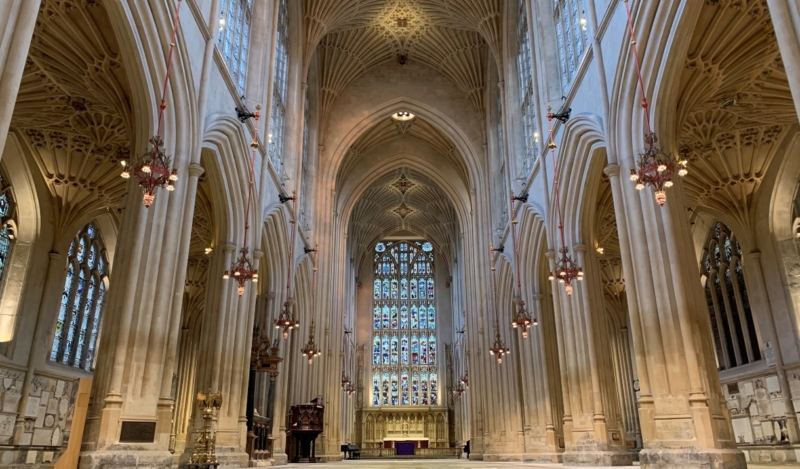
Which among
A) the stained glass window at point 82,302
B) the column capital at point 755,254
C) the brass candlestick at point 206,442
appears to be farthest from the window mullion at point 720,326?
the stained glass window at point 82,302

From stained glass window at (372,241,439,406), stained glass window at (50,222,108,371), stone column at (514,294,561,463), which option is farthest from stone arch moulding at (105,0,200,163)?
stained glass window at (372,241,439,406)

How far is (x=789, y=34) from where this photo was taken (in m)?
6.52

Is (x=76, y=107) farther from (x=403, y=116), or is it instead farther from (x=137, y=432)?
(x=403, y=116)

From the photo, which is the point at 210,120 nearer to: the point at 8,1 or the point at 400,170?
the point at 8,1

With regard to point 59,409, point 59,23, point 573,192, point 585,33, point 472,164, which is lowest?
point 59,409

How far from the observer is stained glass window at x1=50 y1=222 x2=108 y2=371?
64.9ft

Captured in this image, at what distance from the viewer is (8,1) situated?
244 inches

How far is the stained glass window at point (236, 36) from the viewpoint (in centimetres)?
1480

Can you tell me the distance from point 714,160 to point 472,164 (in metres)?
13.5

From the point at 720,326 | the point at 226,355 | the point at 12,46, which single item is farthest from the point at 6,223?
the point at 720,326

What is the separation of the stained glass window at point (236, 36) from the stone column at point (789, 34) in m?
11.5

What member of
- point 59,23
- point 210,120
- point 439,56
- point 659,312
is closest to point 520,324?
point 659,312

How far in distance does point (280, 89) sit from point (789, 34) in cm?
1756

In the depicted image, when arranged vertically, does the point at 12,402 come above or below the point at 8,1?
below
